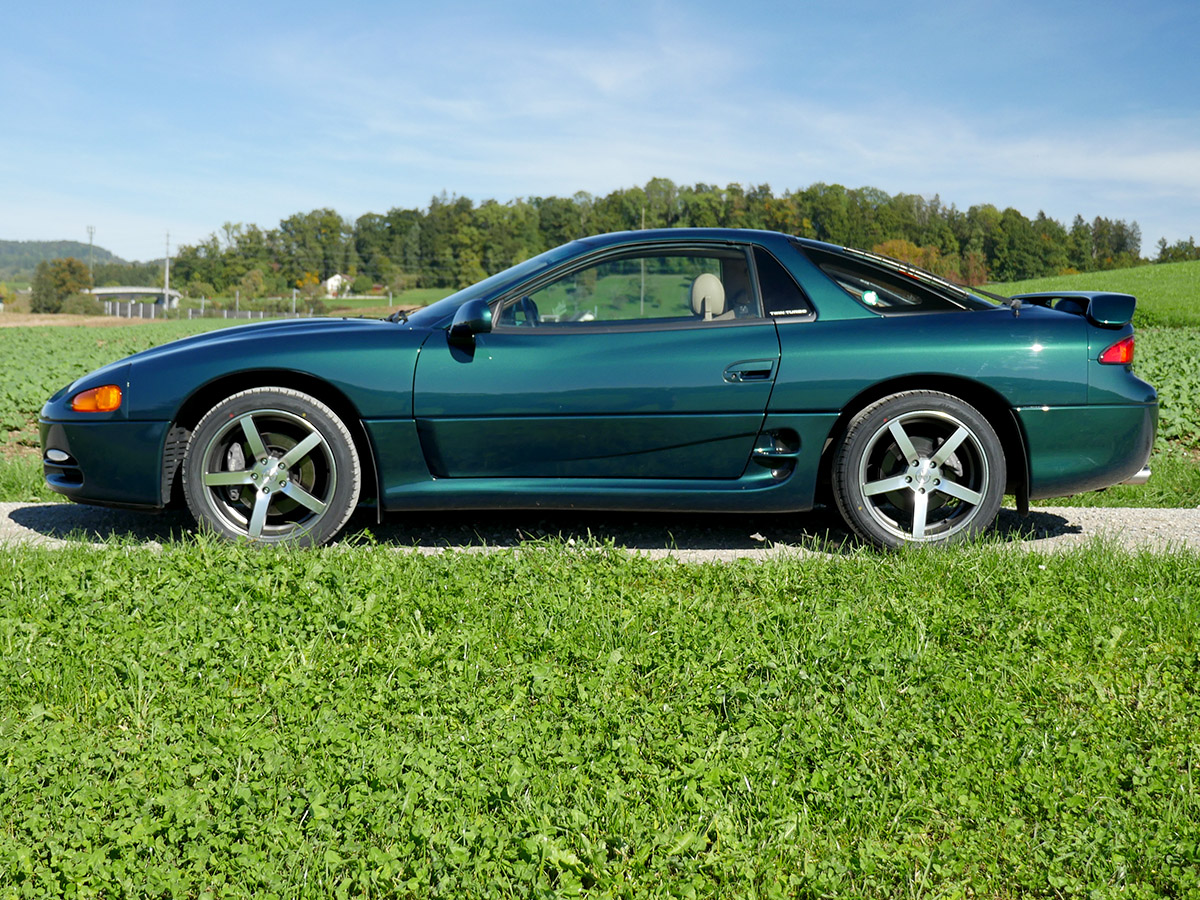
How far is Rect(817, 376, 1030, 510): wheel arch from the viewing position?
14.7 ft

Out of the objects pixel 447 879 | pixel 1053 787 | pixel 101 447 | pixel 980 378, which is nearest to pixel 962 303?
pixel 980 378

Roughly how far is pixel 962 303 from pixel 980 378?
1.48ft

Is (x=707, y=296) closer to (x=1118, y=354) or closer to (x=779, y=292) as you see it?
(x=779, y=292)

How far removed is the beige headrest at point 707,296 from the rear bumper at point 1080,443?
1472 mm

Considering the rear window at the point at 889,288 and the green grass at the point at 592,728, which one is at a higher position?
the rear window at the point at 889,288

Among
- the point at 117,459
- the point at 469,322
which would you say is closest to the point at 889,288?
the point at 469,322

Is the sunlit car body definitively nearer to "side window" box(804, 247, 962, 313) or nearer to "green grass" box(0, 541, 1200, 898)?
"side window" box(804, 247, 962, 313)

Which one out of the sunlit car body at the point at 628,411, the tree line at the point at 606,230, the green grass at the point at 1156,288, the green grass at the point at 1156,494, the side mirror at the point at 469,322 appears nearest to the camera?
the side mirror at the point at 469,322

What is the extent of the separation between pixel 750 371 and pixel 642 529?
1.26 m

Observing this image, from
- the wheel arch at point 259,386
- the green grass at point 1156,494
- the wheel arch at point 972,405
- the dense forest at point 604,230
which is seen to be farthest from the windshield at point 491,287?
the dense forest at point 604,230

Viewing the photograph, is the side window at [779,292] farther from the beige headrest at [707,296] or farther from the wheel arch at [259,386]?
the wheel arch at [259,386]

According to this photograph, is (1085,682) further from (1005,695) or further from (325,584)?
(325,584)

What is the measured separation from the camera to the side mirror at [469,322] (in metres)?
4.30

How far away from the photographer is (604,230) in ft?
173
